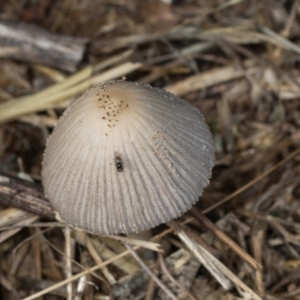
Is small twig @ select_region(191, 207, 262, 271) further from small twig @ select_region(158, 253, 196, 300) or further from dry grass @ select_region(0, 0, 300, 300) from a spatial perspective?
small twig @ select_region(158, 253, 196, 300)

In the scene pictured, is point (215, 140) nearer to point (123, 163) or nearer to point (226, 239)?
point (226, 239)

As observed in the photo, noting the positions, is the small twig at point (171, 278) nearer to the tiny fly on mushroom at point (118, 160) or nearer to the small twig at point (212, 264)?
the small twig at point (212, 264)

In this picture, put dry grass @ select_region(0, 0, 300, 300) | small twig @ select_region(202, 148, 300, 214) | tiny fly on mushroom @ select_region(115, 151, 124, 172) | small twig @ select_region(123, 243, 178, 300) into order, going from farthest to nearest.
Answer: small twig @ select_region(202, 148, 300, 214)
dry grass @ select_region(0, 0, 300, 300)
small twig @ select_region(123, 243, 178, 300)
tiny fly on mushroom @ select_region(115, 151, 124, 172)

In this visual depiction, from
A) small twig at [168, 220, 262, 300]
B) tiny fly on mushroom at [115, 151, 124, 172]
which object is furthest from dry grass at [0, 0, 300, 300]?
tiny fly on mushroom at [115, 151, 124, 172]

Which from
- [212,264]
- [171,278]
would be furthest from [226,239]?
[171,278]

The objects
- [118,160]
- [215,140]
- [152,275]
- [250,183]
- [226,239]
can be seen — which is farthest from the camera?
[215,140]
